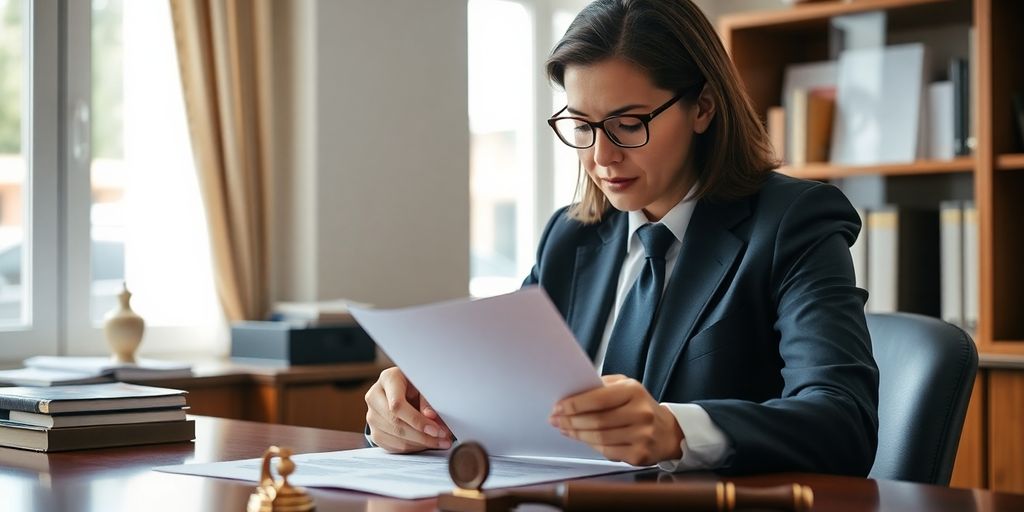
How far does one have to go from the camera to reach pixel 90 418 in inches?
60.3

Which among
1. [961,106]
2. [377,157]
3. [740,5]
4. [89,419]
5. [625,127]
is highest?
[740,5]

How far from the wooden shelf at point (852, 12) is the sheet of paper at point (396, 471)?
2.49 m

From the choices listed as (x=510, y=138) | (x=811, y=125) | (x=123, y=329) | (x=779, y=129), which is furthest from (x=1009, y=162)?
(x=123, y=329)

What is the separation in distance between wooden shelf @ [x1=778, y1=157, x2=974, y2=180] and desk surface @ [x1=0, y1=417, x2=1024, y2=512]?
2038 mm

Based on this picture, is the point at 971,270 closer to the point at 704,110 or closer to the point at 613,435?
the point at 704,110

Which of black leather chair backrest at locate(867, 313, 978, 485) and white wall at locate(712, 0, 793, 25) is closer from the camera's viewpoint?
black leather chair backrest at locate(867, 313, 978, 485)

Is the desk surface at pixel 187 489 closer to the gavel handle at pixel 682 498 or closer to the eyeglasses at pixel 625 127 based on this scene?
the gavel handle at pixel 682 498

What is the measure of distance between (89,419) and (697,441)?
2.57ft

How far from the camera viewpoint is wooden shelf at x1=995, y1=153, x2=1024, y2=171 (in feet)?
10.2

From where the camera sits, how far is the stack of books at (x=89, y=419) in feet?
4.94

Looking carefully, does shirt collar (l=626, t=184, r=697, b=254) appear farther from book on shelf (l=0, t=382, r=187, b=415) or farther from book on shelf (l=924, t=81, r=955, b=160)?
book on shelf (l=924, t=81, r=955, b=160)

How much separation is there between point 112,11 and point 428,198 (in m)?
1.03

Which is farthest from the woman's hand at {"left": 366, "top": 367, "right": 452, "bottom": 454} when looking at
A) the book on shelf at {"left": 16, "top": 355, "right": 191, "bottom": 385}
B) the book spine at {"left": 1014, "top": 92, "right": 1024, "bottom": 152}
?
the book spine at {"left": 1014, "top": 92, "right": 1024, "bottom": 152}

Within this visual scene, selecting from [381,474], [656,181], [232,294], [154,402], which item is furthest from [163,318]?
[381,474]
